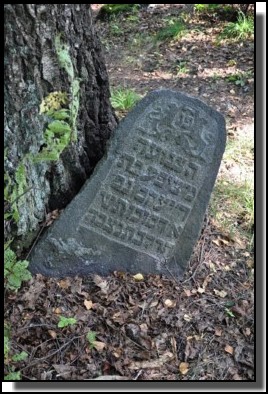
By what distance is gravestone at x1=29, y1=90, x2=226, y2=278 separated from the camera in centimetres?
324

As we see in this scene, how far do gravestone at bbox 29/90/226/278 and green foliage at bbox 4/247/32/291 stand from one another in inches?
11.9

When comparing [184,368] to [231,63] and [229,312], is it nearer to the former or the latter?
[229,312]

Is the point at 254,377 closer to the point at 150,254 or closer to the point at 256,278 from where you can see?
the point at 256,278

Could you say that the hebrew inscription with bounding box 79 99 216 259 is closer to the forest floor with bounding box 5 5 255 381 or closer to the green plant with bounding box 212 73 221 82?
the forest floor with bounding box 5 5 255 381

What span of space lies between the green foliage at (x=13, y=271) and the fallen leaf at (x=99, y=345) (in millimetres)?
555

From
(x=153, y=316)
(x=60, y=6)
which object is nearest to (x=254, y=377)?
(x=153, y=316)

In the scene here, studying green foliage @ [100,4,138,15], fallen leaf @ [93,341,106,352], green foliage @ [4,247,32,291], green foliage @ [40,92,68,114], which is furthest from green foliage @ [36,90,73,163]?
green foliage @ [100,4,138,15]

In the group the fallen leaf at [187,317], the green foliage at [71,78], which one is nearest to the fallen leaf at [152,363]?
the fallen leaf at [187,317]

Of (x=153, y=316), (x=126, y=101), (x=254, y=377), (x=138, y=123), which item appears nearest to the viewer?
(x=254, y=377)

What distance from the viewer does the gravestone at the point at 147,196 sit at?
128 inches

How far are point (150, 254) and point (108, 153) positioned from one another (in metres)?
0.74

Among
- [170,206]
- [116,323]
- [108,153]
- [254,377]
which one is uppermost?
[108,153]

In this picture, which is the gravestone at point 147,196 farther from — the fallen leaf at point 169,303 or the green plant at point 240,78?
the green plant at point 240,78

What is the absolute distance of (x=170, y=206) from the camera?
131 inches
